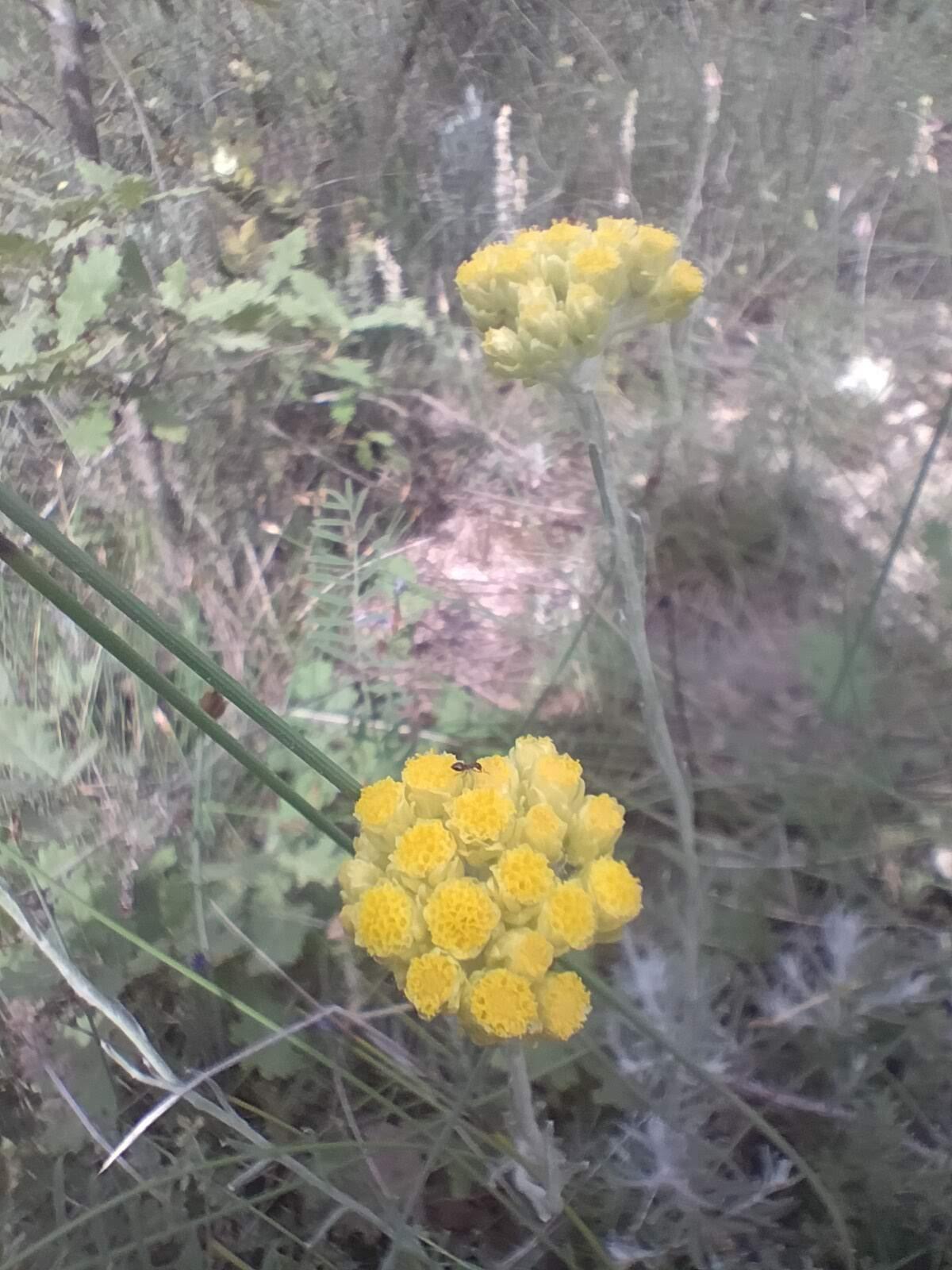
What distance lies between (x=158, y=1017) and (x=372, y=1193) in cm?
27

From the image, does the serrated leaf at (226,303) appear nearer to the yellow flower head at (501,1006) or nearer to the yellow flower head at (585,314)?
the yellow flower head at (585,314)

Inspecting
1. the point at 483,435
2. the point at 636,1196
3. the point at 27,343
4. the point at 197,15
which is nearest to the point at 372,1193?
the point at 636,1196

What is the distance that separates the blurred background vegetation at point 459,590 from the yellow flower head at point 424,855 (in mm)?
231

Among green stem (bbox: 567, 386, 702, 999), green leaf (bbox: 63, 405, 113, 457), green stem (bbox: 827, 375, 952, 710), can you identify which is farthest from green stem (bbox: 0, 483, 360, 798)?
green leaf (bbox: 63, 405, 113, 457)

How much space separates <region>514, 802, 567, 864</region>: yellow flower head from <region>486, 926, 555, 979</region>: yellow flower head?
5 centimetres

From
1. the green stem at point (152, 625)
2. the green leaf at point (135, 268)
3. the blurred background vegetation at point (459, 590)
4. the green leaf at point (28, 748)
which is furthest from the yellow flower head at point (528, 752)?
the green leaf at point (135, 268)

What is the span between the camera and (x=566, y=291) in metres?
0.66

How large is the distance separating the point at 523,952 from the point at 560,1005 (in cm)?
4

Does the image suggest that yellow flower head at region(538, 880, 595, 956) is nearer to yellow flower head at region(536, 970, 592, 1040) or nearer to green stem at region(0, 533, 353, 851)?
yellow flower head at region(536, 970, 592, 1040)

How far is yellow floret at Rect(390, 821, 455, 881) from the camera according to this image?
19.2 inches

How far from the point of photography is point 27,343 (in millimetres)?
937

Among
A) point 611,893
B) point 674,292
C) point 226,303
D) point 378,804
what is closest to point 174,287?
point 226,303

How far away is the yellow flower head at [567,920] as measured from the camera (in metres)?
0.49

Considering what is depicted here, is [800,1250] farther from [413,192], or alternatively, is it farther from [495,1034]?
[413,192]
